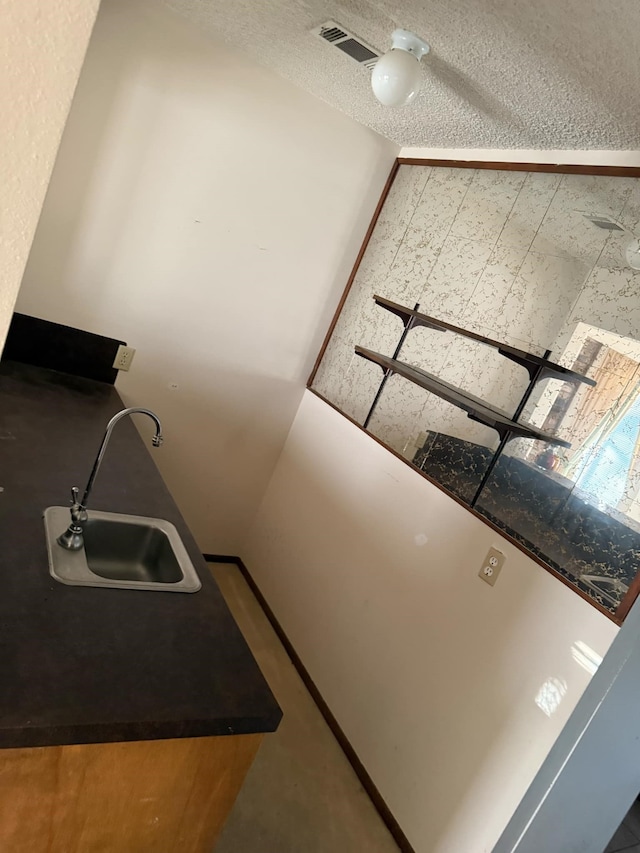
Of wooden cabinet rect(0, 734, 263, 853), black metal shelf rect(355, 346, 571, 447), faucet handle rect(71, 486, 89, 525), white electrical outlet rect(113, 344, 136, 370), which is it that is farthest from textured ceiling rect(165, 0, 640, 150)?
wooden cabinet rect(0, 734, 263, 853)

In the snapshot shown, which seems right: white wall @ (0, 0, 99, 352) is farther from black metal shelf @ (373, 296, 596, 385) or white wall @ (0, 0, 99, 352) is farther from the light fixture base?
black metal shelf @ (373, 296, 596, 385)

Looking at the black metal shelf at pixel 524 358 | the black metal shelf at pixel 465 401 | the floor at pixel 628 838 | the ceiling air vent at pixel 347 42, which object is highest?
the ceiling air vent at pixel 347 42

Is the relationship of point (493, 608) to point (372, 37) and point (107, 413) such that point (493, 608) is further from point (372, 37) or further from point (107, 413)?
point (372, 37)

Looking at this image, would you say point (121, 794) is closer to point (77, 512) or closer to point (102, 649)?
point (102, 649)

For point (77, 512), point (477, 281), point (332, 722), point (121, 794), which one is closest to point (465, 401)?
point (477, 281)

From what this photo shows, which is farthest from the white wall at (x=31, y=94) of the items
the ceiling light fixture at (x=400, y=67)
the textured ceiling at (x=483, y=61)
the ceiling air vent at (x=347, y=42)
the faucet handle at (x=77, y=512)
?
the ceiling air vent at (x=347, y=42)

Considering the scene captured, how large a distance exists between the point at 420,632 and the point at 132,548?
1109 millimetres

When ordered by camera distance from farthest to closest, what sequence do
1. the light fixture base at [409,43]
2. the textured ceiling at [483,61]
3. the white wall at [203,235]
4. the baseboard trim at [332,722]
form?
the white wall at [203,235]
the baseboard trim at [332,722]
the light fixture base at [409,43]
the textured ceiling at [483,61]

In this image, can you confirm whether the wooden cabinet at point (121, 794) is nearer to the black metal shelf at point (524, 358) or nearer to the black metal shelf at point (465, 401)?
the black metal shelf at point (465, 401)

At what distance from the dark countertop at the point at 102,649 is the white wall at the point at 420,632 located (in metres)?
0.94

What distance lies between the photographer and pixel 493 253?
7.60 ft

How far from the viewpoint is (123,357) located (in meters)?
2.69

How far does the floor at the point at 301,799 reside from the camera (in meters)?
1.94

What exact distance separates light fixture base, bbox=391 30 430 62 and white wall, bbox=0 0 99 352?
143 cm
